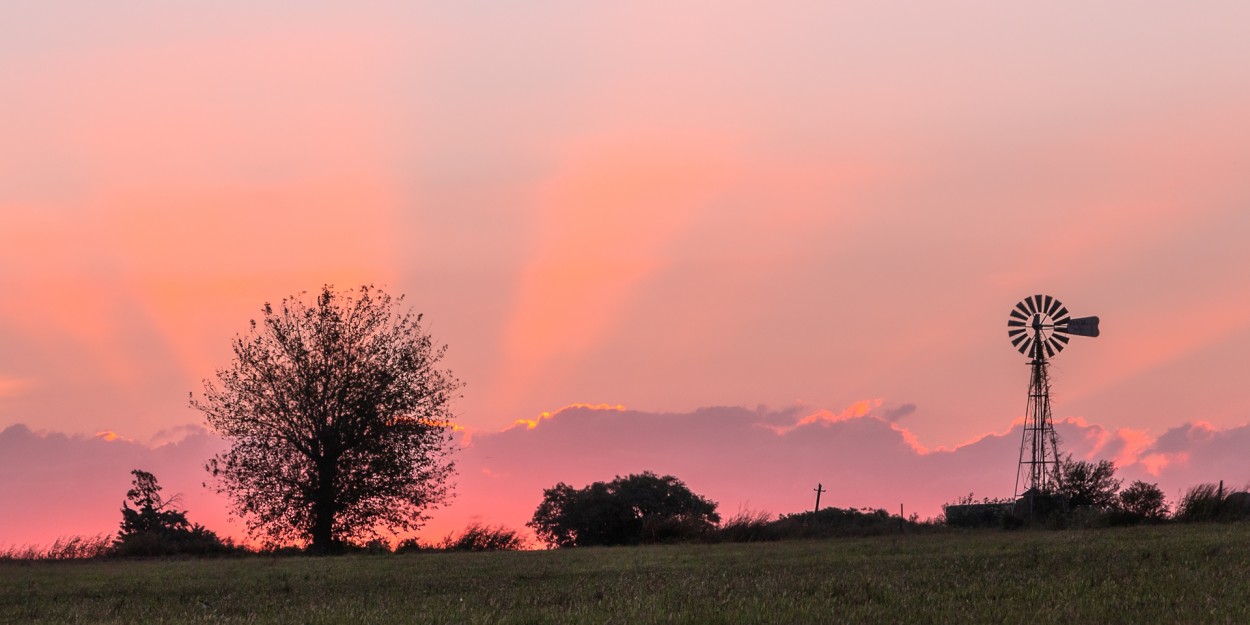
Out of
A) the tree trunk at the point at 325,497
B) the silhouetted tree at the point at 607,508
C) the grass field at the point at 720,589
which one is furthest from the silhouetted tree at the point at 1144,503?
the tree trunk at the point at 325,497

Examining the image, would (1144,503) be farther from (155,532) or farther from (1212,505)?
(155,532)

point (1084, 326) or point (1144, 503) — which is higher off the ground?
point (1084, 326)

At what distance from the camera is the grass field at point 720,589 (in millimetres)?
17484

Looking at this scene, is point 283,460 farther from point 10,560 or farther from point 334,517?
point 10,560

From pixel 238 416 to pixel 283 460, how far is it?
348 centimetres

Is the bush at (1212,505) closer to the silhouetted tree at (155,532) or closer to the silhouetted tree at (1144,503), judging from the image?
the silhouetted tree at (1144,503)

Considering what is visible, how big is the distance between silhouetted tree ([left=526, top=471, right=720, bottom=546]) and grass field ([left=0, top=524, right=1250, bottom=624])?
117 ft

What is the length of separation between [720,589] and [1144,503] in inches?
1426

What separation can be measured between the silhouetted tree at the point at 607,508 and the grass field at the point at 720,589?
35.8m

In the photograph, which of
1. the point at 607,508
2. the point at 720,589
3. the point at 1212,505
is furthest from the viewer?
the point at 607,508

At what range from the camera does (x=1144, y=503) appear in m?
50.6

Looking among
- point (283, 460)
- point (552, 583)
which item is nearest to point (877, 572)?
point (552, 583)

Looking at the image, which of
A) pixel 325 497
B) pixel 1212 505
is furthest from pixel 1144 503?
pixel 325 497

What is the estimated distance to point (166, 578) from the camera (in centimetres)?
3231
